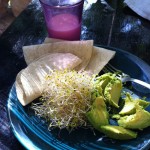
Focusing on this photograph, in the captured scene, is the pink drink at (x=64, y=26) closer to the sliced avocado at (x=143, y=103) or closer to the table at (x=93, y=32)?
the table at (x=93, y=32)

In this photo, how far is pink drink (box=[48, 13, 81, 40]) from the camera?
3.93ft

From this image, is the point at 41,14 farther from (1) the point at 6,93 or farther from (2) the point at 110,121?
(2) the point at 110,121

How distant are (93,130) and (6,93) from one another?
1.12 feet

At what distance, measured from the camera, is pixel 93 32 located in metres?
1.28

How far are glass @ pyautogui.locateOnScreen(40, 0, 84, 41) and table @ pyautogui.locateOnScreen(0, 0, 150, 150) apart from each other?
6cm

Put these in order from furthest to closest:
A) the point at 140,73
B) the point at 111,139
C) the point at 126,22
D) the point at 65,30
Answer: the point at 126,22, the point at 65,30, the point at 140,73, the point at 111,139

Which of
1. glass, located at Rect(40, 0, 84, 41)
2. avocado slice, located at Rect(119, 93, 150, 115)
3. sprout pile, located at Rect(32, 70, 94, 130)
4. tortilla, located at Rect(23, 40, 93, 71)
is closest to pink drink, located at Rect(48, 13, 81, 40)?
glass, located at Rect(40, 0, 84, 41)

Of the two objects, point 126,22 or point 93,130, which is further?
point 126,22

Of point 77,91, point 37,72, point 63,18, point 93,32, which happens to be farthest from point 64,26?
point 77,91

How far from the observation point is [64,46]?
1100mm

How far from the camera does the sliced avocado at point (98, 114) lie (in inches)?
32.1

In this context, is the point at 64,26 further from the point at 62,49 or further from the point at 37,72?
the point at 37,72

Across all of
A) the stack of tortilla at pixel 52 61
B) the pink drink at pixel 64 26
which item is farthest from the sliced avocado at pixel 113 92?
the pink drink at pixel 64 26

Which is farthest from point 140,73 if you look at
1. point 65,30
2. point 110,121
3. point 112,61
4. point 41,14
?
point 41,14
